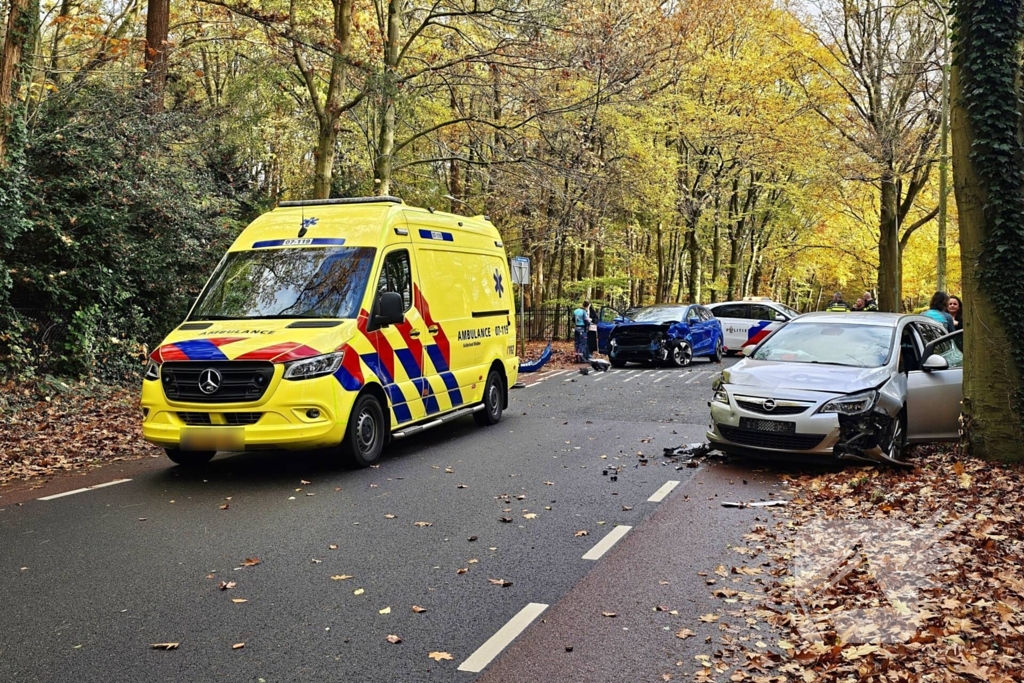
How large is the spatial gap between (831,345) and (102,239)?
11.9 m

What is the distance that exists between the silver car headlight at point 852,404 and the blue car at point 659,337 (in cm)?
1387

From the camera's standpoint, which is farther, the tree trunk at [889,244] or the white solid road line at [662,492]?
the tree trunk at [889,244]

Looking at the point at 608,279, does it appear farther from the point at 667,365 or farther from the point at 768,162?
the point at 768,162

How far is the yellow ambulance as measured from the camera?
8281 millimetres

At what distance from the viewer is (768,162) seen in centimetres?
3394

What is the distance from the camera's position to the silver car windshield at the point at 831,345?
9773 millimetres

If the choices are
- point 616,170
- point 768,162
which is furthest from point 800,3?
point 616,170

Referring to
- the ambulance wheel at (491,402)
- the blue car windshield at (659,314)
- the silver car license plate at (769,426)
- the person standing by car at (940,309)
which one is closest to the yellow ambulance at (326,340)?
the ambulance wheel at (491,402)

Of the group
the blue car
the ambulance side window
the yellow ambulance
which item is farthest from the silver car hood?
the blue car

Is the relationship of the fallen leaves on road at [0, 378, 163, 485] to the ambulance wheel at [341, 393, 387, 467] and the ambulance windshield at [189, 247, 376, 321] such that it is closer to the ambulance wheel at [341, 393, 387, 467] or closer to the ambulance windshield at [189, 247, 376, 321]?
the ambulance windshield at [189, 247, 376, 321]

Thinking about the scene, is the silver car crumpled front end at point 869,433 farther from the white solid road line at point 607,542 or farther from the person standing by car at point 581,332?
the person standing by car at point 581,332

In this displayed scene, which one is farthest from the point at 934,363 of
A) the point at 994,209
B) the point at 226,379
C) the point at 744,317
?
the point at 744,317

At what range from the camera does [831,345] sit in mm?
10133

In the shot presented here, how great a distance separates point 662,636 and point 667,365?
19.2 m
